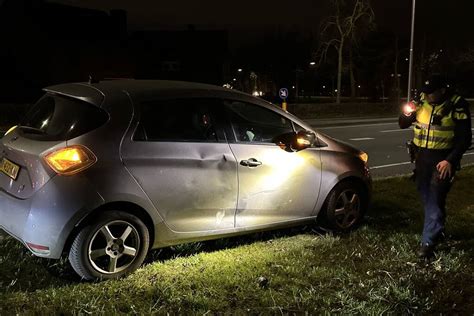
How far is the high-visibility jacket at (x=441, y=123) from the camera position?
4770 mm

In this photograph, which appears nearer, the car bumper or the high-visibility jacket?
the car bumper

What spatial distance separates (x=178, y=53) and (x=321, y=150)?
4528 centimetres

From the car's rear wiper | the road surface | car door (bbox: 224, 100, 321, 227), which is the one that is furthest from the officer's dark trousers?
the road surface

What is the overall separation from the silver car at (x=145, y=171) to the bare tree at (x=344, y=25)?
25.7 metres

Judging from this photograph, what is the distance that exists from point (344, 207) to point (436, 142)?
1.26m

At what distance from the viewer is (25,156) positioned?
4.22 meters

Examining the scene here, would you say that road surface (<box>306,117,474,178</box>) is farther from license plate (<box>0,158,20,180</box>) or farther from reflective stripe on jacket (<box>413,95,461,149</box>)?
license plate (<box>0,158,20,180</box>)

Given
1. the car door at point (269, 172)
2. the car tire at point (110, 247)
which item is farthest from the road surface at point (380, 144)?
the car tire at point (110, 247)

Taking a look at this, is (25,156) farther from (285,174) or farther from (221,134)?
(285,174)

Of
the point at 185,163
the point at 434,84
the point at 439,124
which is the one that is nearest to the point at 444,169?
the point at 439,124

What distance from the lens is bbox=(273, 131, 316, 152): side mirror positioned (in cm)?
521

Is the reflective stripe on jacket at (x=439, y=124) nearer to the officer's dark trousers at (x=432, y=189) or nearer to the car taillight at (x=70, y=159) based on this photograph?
the officer's dark trousers at (x=432, y=189)

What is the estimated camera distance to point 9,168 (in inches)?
174

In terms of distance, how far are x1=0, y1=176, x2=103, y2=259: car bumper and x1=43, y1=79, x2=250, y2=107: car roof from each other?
699mm
